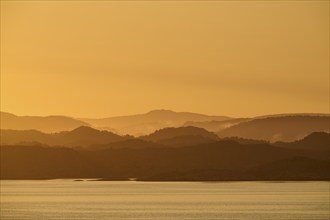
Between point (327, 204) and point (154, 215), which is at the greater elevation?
point (327, 204)

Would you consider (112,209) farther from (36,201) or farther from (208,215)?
(36,201)

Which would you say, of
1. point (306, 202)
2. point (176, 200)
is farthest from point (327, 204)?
point (176, 200)

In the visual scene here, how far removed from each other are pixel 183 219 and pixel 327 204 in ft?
133

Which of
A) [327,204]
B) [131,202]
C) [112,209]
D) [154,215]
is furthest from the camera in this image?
[131,202]

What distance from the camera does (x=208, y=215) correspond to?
126 metres

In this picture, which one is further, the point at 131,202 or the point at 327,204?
the point at 131,202

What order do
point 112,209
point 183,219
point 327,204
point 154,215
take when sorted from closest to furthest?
point 183,219 < point 154,215 < point 112,209 < point 327,204

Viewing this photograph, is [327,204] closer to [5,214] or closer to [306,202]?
[306,202]

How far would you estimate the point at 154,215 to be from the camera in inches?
4998

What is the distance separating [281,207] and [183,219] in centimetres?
2882

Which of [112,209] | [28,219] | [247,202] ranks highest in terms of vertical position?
[247,202]

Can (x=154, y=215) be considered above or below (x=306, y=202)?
below

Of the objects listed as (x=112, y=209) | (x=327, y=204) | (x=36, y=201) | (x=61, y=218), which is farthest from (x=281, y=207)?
(x=36, y=201)

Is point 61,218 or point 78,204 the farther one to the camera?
point 78,204
